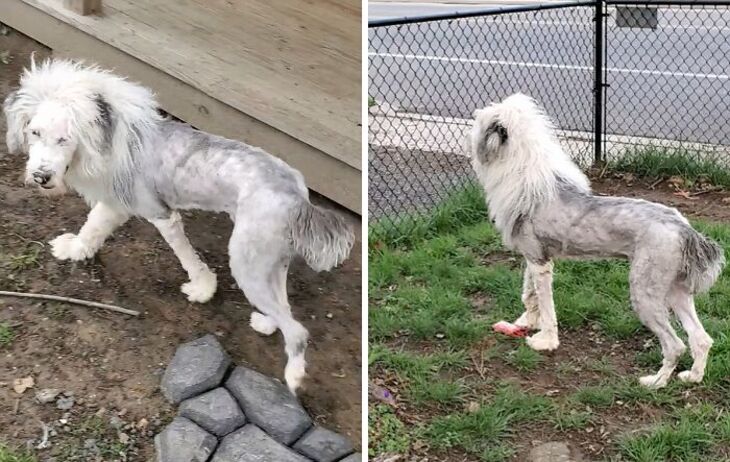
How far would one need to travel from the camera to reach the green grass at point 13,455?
256 centimetres

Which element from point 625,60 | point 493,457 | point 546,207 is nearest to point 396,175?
point 546,207

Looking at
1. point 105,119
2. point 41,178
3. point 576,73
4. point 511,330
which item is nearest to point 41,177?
point 41,178

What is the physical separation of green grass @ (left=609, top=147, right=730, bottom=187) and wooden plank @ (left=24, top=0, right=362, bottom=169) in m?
2.25

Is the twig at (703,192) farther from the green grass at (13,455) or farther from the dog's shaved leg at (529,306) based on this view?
the green grass at (13,455)

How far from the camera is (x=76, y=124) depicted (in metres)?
2.56

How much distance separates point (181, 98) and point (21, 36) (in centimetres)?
106

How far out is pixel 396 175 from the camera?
5.25 m

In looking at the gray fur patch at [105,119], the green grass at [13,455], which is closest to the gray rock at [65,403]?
the green grass at [13,455]

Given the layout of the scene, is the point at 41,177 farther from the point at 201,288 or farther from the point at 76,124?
the point at 201,288

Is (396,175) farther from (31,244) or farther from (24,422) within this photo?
(24,422)

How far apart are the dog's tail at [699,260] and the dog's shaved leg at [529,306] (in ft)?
2.13

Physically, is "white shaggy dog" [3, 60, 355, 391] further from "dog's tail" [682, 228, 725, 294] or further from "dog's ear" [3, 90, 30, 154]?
"dog's tail" [682, 228, 725, 294]

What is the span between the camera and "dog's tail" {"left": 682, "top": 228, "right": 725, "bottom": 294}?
9.19 feet

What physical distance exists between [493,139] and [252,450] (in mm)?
1382
